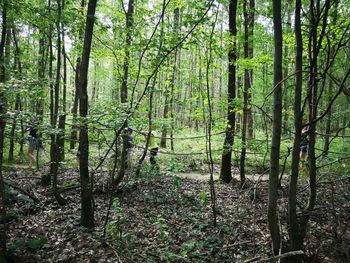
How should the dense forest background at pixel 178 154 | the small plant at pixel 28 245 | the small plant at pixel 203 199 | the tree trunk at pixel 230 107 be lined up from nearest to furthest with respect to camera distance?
1. the dense forest background at pixel 178 154
2. the small plant at pixel 28 245
3. the small plant at pixel 203 199
4. the tree trunk at pixel 230 107

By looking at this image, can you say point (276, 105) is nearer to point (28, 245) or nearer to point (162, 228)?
point (162, 228)

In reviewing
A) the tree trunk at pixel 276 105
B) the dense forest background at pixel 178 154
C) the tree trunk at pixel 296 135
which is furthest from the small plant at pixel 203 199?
the tree trunk at pixel 276 105

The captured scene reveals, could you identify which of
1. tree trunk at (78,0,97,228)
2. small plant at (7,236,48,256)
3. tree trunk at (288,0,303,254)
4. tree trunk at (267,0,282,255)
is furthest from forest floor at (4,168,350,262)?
tree trunk at (267,0,282,255)

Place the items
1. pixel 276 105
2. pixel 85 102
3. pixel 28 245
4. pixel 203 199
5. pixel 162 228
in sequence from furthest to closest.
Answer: pixel 203 199, pixel 162 228, pixel 85 102, pixel 28 245, pixel 276 105

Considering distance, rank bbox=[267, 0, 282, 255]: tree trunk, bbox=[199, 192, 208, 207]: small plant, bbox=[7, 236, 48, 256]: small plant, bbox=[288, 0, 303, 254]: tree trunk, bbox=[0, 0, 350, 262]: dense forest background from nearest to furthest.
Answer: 1. bbox=[267, 0, 282, 255]: tree trunk
2. bbox=[288, 0, 303, 254]: tree trunk
3. bbox=[0, 0, 350, 262]: dense forest background
4. bbox=[7, 236, 48, 256]: small plant
5. bbox=[199, 192, 208, 207]: small plant

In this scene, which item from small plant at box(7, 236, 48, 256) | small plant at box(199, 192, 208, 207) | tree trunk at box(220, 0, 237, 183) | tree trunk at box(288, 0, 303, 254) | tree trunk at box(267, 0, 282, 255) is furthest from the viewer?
tree trunk at box(220, 0, 237, 183)

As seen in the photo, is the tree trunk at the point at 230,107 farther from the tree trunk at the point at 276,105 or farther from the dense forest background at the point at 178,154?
the tree trunk at the point at 276,105

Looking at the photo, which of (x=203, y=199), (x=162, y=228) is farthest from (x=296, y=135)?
(x=162, y=228)

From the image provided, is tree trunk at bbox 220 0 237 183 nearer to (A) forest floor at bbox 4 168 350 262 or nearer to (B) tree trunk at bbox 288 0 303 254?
(A) forest floor at bbox 4 168 350 262

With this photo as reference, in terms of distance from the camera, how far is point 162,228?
5.20 m

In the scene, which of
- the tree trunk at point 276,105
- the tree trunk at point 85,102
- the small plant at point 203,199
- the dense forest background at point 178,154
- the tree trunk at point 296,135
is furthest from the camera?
the small plant at point 203,199

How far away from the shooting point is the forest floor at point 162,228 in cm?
426

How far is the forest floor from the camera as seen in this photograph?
14.0ft

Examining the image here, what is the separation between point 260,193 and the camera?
703 cm
